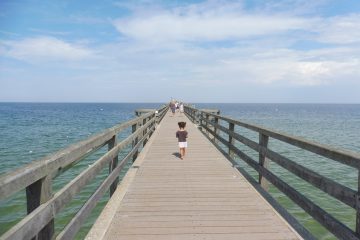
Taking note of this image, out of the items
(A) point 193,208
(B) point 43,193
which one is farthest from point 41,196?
(A) point 193,208

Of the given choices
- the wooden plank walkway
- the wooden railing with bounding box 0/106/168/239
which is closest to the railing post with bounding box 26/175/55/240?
the wooden railing with bounding box 0/106/168/239

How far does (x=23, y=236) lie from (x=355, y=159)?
2867 mm

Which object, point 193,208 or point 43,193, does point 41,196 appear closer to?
point 43,193

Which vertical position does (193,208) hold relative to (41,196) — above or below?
below

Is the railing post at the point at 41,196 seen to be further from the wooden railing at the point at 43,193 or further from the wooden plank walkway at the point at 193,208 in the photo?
the wooden plank walkway at the point at 193,208

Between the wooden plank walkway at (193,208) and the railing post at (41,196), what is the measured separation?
3.99ft

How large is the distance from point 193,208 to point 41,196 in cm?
285

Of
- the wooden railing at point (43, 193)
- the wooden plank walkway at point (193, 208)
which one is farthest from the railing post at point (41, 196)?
the wooden plank walkway at point (193, 208)

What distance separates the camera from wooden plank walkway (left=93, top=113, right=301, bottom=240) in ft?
14.8

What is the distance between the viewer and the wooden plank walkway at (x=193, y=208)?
450 cm

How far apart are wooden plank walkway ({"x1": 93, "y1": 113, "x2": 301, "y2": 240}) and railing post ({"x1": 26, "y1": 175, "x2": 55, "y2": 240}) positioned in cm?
122

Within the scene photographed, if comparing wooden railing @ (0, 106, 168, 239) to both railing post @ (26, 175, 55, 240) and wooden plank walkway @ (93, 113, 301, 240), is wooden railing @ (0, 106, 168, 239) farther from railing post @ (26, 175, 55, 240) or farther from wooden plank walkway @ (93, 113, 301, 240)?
wooden plank walkway @ (93, 113, 301, 240)

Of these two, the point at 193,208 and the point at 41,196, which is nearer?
the point at 41,196

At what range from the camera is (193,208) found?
216 inches
